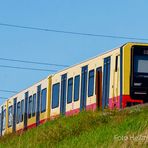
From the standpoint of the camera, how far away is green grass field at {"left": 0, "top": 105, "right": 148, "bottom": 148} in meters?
10.7

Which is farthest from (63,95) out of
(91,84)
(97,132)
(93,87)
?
(97,132)

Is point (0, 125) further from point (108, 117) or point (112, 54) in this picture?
point (108, 117)

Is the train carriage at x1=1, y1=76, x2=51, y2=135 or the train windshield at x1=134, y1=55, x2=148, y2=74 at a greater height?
the train windshield at x1=134, y1=55, x2=148, y2=74

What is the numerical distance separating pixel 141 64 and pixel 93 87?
104 inches

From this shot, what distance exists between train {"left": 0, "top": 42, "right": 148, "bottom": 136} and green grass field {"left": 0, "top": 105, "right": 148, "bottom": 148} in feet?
9.89

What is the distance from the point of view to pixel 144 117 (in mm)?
12133

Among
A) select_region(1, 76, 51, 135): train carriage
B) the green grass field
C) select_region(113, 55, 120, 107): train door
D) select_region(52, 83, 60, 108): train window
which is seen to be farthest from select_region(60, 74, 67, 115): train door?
the green grass field

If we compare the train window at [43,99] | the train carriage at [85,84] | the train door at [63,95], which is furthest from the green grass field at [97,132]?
the train window at [43,99]

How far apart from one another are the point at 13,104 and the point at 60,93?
952 centimetres

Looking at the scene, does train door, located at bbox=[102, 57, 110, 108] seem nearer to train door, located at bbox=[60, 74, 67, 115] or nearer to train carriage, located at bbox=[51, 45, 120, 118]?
train carriage, located at bbox=[51, 45, 120, 118]

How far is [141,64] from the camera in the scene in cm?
2462

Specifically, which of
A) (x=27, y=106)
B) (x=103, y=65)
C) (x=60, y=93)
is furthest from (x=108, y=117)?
(x=27, y=106)

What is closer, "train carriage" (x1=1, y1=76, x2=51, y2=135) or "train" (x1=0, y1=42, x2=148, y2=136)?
"train" (x1=0, y1=42, x2=148, y2=136)

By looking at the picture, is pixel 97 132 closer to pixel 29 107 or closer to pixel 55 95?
pixel 55 95
